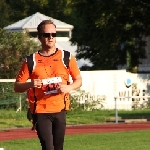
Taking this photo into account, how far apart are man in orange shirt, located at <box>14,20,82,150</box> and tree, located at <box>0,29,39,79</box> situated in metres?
30.1

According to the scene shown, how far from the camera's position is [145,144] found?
64.3 feet

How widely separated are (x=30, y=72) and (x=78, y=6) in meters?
39.8

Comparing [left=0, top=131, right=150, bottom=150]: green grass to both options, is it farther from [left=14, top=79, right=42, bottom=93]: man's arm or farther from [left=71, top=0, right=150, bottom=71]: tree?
[left=71, top=0, right=150, bottom=71]: tree

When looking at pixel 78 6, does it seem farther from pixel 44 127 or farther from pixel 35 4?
pixel 35 4

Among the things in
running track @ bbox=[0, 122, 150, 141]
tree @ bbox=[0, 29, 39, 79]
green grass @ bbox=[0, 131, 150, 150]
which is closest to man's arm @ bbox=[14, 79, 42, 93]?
green grass @ bbox=[0, 131, 150, 150]

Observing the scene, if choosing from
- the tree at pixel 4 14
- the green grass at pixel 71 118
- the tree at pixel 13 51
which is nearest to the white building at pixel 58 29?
the tree at pixel 4 14

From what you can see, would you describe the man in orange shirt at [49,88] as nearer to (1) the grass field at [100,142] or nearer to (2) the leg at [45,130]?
(2) the leg at [45,130]

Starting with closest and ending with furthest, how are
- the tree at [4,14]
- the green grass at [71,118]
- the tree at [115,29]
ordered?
1. the green grass at [71,118]
2. the tree at [115,29]
3. the tree at [4,14]

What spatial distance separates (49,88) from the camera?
10.2m

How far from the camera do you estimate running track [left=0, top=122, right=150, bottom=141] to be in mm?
24509

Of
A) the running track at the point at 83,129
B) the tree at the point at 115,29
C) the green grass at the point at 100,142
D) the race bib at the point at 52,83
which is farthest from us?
the tree at the point at 115,29

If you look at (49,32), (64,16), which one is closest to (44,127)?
(49,32)

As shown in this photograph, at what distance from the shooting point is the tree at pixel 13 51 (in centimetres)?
4056

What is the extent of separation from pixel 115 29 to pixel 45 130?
38.5 meters
